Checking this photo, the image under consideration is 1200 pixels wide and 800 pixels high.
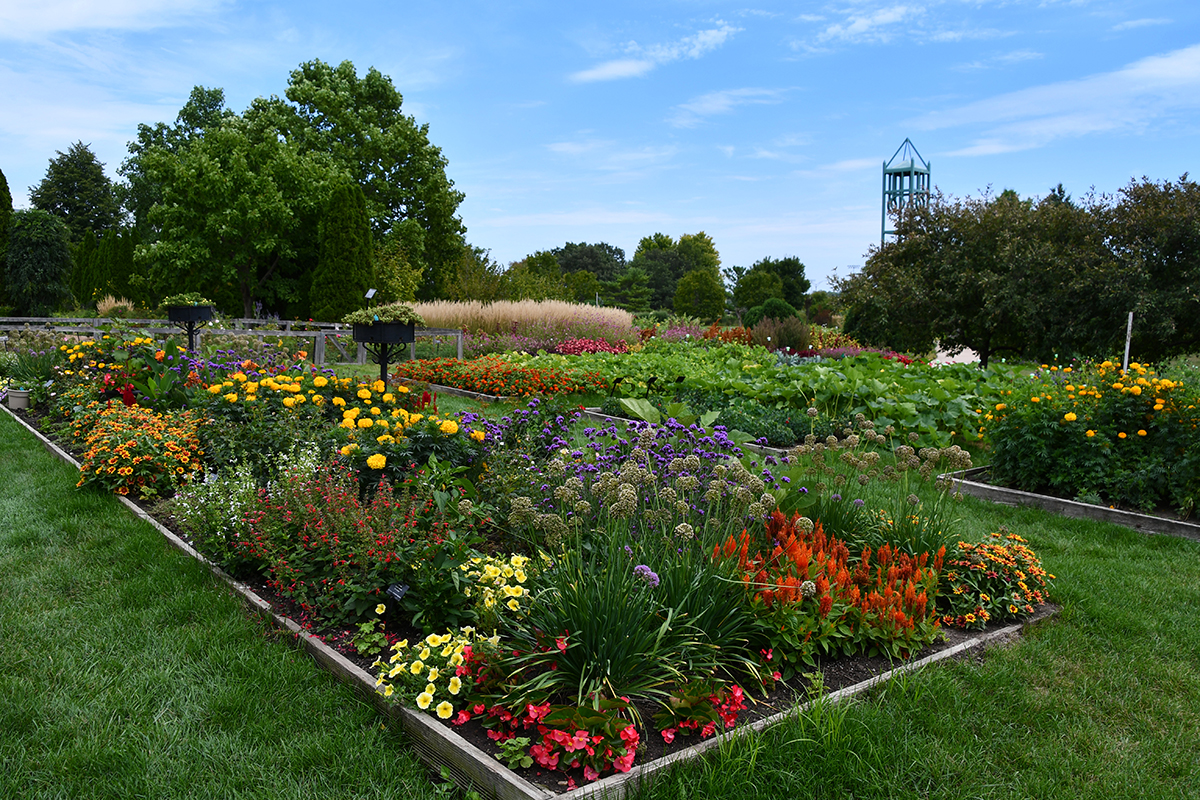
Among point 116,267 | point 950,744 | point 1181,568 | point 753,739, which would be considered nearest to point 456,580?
point 753,739

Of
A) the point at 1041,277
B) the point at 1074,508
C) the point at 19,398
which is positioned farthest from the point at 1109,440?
the point at 19,398

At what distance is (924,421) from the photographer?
7.12 metres

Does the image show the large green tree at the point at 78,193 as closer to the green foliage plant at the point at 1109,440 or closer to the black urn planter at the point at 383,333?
the black urn planter at the point at 383,333

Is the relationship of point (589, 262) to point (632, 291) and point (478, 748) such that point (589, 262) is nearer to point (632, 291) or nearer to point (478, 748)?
point (632, 291)

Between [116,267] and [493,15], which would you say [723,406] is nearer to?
[493,15]

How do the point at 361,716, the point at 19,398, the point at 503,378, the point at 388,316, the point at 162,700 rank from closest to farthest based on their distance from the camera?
the point at 361,716 < the point at 162,700 < the point at 388,316 < the point at 19,398 < the point at 503,378

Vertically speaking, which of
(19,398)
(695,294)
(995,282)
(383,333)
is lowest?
(19,398)

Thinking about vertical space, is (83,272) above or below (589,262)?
below

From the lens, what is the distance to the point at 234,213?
21578 millimetres

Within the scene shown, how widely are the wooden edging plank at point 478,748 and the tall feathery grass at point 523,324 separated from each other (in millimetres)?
12230

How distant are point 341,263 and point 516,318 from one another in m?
7.57

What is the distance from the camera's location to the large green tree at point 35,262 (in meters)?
27.8

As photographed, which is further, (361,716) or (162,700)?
(162,700)

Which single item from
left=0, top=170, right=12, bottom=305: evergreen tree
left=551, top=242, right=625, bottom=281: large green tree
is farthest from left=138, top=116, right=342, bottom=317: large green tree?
left=551, top=242, right=625, bottom=281: large green tree
